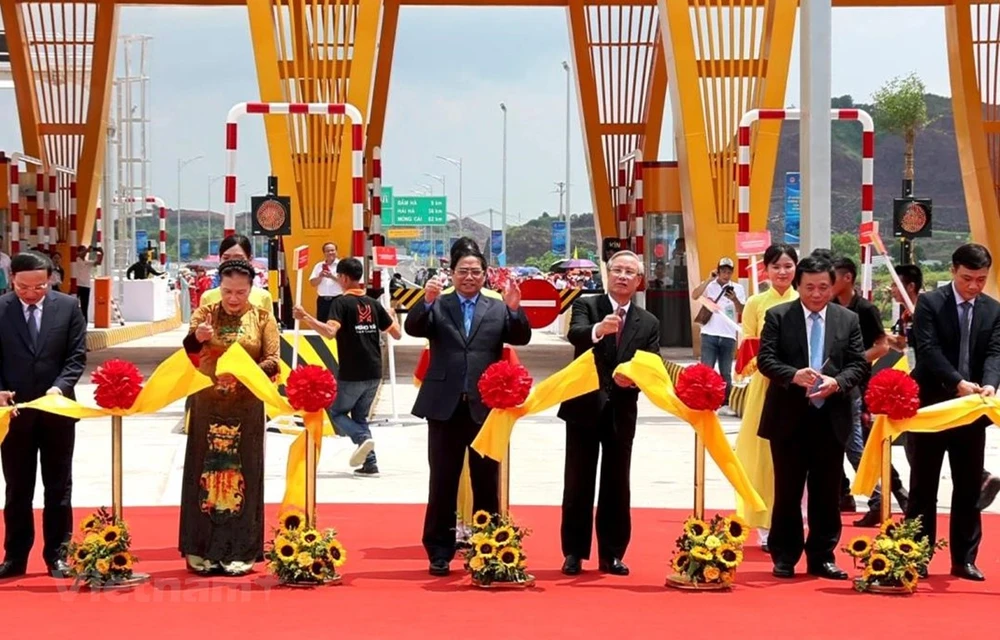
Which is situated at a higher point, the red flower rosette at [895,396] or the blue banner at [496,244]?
the blue banner at [496,244]

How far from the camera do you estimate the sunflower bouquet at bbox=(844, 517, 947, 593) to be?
8.02 meters

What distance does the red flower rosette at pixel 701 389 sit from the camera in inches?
328

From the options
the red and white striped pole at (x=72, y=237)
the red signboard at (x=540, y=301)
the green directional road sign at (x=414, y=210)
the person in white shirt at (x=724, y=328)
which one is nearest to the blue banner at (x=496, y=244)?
the green directional road sign at (x=414, y=210)

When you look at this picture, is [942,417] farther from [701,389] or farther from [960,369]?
[701,389]

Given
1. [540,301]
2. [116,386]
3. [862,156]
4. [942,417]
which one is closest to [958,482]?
[942,417]

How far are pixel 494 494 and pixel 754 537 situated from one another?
1.97 meters

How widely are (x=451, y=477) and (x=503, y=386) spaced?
68 cm

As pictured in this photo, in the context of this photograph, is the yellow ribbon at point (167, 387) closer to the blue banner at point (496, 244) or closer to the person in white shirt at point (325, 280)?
the person in white shirt at point (325, 280)

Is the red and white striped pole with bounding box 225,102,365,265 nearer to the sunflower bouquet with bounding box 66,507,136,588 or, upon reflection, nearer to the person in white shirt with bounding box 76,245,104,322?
the sunflower bouquet with bounding box 66,507,136,588

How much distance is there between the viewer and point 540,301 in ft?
35.2

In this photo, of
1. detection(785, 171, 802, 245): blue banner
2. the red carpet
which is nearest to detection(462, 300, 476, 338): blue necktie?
the red carpet

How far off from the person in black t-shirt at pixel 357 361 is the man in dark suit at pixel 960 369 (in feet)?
16.2

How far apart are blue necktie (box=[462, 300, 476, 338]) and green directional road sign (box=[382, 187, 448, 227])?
92973 millimetres

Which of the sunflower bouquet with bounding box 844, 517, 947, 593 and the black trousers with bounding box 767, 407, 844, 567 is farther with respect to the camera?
the black trousers with bounding box 767, 407, 844, 567
